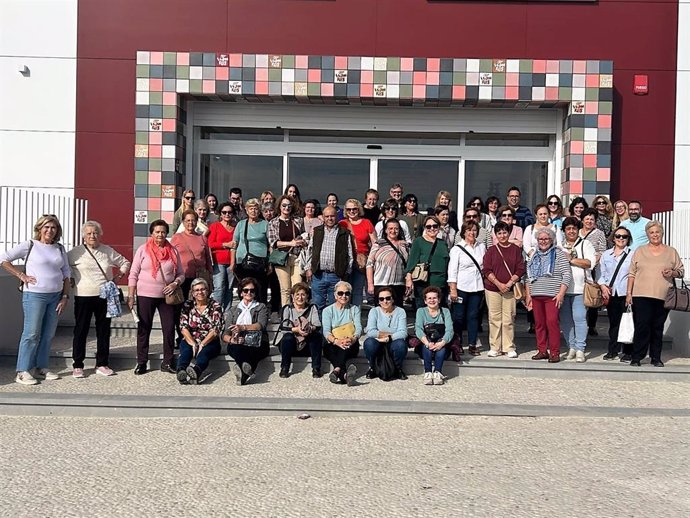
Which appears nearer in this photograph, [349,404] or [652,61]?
[349,404]

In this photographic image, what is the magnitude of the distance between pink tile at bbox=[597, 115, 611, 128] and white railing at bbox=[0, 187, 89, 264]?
8248 mm

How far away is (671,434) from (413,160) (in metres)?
7.50

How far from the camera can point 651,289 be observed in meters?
8.09

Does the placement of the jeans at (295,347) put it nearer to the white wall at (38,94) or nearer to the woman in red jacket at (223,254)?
the woman in red jacket at (223,254)

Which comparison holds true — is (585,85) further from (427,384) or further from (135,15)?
(135,15)

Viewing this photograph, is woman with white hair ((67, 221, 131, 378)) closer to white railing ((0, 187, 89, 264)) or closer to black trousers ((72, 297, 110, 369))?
black trousers ((72, 297, 110, 369))

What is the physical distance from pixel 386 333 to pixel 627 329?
280cm

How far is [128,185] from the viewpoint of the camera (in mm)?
11906

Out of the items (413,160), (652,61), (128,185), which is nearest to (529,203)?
(413,160)

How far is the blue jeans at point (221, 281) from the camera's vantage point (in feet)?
29.4

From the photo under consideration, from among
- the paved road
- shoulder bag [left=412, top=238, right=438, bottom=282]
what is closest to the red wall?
shoulder bag [left=412, top=238, right=438, bottom=282]

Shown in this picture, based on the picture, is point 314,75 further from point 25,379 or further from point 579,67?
point 25,379

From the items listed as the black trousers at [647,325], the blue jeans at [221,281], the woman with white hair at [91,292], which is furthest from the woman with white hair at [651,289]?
the woman with white hair at [91,292]

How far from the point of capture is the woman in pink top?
7852 mm
